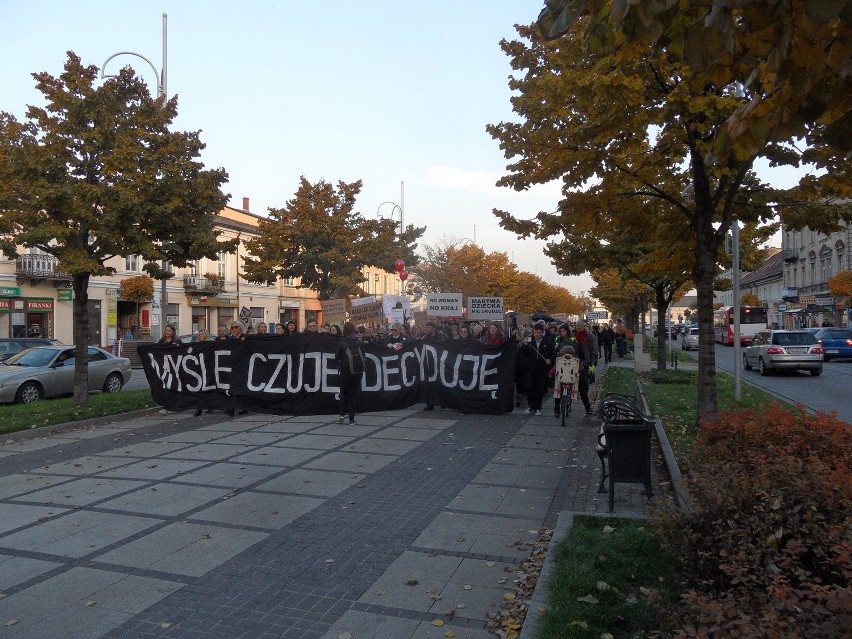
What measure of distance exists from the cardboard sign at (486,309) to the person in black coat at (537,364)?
6836 mm

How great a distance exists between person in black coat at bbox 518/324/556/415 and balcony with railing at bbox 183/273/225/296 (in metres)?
38.2

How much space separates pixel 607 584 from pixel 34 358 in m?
18.0

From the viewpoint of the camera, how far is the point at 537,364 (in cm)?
1459

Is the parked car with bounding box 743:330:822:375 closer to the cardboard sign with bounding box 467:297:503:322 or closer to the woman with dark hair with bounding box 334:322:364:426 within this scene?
the cardboard sign with bounding box 467:297:503:322

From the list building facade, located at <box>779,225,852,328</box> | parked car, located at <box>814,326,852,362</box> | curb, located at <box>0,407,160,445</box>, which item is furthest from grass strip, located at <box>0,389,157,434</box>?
building facade, located at <box>779,225,852,328</box>

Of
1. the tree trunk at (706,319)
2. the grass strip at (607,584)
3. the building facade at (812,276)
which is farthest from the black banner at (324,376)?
the building facade at (812,276)

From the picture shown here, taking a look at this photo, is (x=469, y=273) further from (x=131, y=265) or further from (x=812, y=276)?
(x=812, y=276)

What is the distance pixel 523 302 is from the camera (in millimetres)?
69625

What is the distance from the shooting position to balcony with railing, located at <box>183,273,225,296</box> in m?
48.7

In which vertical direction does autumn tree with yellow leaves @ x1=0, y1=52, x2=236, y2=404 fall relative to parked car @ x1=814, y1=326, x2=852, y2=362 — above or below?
above

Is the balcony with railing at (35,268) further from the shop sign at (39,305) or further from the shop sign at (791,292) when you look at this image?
the shop sign at (791,292)

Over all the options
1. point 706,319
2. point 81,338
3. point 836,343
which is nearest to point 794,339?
point 836,343

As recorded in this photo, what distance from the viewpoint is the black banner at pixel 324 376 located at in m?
14.7

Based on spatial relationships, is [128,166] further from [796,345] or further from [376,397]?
[796,345]
